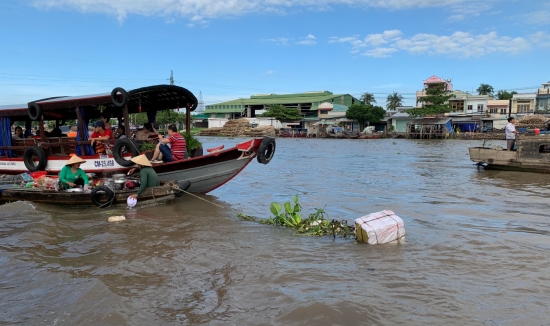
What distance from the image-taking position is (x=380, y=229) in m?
5.49

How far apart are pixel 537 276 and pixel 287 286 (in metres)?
2.84

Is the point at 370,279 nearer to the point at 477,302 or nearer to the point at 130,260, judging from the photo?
the point at 477,302

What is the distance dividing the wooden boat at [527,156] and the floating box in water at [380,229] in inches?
397

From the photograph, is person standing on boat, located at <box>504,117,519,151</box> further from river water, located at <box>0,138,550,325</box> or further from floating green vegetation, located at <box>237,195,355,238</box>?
floating green vegetation, located at <box>237,195,355,238</box>

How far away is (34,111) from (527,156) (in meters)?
14.6

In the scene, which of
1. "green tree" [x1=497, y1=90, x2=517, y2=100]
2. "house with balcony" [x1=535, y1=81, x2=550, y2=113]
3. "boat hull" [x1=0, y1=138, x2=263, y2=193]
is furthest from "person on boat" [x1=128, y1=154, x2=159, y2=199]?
"green tree" [x1=497, y1=90, x2=517, y2=100]

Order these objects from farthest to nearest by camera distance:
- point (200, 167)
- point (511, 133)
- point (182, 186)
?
point (511, 133) < point (200, 167) < point (182, 186)

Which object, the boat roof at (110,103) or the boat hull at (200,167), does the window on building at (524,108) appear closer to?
the boat roof at (110,103)

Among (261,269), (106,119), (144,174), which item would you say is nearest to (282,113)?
(106,119)

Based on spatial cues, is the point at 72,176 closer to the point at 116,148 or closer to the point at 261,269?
the point at 116,148

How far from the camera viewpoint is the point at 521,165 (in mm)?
13461

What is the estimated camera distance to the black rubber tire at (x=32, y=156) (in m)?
9.76

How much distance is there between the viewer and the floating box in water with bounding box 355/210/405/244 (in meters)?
5.49

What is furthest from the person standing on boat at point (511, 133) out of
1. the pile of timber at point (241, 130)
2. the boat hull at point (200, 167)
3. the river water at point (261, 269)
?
the pile of timber at point (241, 130)
